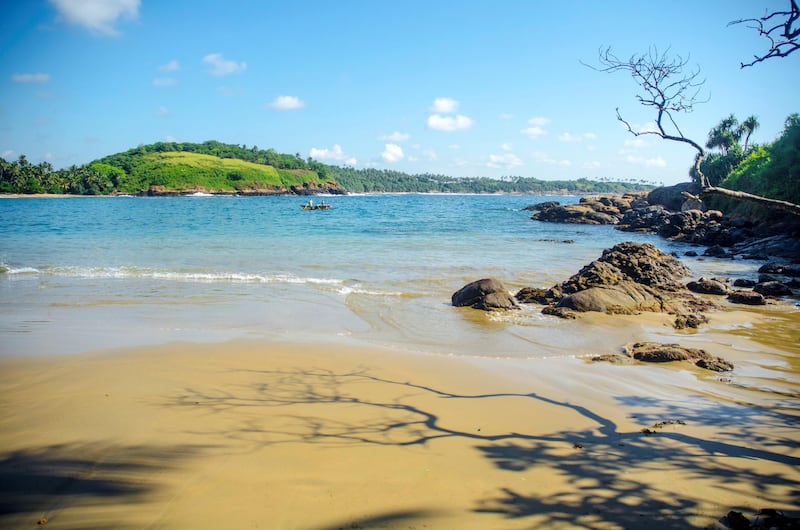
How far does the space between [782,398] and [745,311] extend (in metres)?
6.77

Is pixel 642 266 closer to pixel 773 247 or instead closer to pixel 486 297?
pixel 486 297

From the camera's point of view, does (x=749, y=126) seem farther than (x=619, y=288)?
Yes

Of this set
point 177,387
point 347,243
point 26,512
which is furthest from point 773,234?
point 26,512

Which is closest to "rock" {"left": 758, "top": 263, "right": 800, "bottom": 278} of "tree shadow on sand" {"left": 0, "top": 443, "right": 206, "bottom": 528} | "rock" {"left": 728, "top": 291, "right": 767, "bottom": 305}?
"rock" {"left": 728, "top": 291, "right": 767, "bottom": 305}

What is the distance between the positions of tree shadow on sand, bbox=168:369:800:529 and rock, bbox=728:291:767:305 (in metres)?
8.42

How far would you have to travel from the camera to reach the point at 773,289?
1417 centimetres

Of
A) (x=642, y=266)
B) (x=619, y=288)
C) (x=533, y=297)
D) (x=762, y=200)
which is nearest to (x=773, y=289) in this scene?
(x=642, y=266)

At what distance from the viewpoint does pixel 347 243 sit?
27.8 metres

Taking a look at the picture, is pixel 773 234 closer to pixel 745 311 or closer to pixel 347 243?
pixel 745 311

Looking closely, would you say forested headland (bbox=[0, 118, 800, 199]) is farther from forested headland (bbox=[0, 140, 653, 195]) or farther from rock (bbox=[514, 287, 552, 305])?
rock (bbox=[514, 287, 552, 305])

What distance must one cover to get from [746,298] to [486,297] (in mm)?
7108

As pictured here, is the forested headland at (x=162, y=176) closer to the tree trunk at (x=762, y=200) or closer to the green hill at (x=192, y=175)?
the green hill at (x=192, y=175)

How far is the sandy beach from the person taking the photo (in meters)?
3.70

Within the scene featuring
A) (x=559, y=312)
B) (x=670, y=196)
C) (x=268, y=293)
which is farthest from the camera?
(x=670, y=196)
